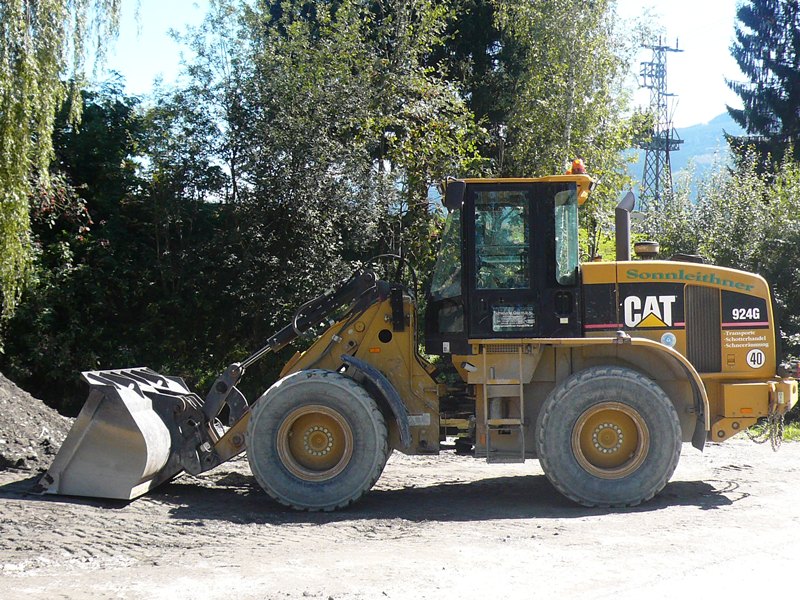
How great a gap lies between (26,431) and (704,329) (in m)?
6.84

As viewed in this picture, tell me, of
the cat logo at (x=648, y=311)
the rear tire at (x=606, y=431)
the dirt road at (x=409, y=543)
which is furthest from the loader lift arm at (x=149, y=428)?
the cat logo at (x=648, y=311)

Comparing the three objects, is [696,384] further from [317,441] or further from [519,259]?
[317,441]

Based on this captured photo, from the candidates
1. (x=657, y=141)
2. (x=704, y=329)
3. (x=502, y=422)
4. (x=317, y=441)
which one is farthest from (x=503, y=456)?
(x=657, y=141)

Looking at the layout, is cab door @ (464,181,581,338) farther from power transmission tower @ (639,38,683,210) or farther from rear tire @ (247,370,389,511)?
power transmission tower @ (639,38,683,210)

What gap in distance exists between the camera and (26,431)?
9.62 m

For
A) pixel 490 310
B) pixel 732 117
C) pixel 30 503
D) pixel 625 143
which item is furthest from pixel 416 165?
pixel 732 117

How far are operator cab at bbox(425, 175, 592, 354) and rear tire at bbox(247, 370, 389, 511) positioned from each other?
121 cm

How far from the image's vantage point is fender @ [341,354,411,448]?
7.91m

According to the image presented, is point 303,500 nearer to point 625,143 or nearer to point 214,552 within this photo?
point 214,552

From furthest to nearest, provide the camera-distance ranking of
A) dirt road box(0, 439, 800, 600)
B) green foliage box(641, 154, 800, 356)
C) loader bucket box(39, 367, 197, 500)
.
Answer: green foliage box(641, 154, 800, 356)
loader bucket box(39, 367, 197, 500)
dirt road box(0, 439, 800, 600)

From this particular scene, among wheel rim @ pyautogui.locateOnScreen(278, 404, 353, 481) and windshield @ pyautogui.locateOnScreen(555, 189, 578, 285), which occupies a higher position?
windshield @ pyautogui.locateOnScreen(555, 189, 578, 285)

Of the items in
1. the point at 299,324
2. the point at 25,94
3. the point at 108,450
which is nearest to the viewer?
the point at 108,450

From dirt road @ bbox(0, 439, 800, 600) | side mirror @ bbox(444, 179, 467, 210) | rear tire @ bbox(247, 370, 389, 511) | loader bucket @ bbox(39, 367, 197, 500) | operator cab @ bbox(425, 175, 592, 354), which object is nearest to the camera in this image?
dirt road @ bbox(0, 439, 800, 600)

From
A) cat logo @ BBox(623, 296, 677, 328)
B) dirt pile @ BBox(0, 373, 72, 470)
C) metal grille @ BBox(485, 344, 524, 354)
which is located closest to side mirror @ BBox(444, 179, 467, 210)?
metal grille @ BBox(485, 344, 524, 354)
